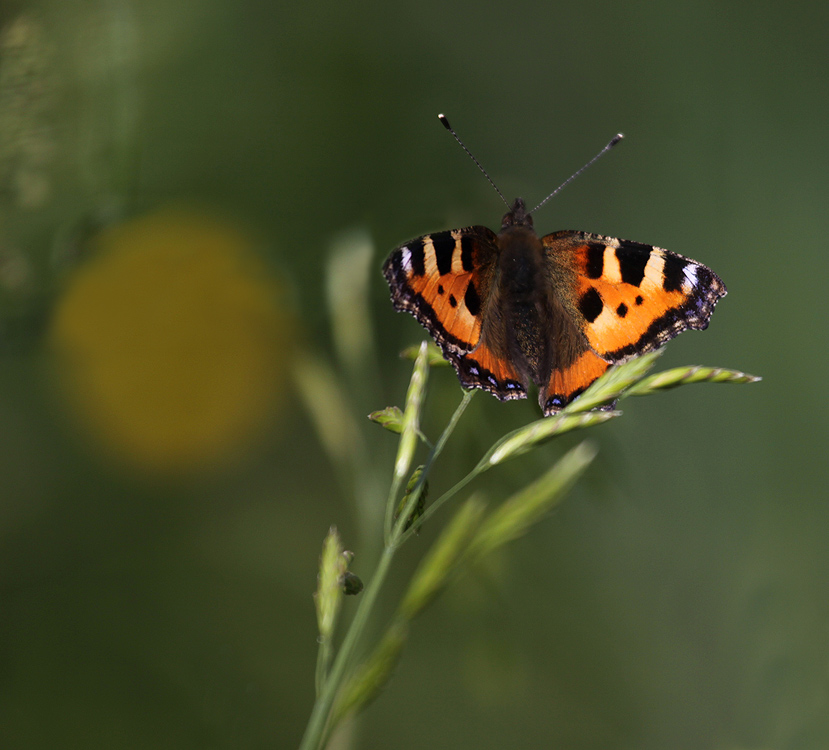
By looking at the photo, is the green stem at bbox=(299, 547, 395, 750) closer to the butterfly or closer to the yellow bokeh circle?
the butterfly

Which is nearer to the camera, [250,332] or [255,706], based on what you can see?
[255,706]

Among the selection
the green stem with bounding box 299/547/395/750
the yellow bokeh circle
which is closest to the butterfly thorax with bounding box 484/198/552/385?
the yellow bokeh circle

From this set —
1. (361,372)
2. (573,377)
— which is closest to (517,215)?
(573,377)

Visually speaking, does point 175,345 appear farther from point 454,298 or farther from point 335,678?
point 335,678

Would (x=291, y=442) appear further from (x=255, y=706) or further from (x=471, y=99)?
(x=471, y=99)

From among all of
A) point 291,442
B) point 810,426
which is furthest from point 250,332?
point 810,426

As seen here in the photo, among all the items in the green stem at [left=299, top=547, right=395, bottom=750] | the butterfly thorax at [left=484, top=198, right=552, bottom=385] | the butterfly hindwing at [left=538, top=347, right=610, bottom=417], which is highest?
the butterfly thorax at [left=484, top=198, right=552, bottom=385]
